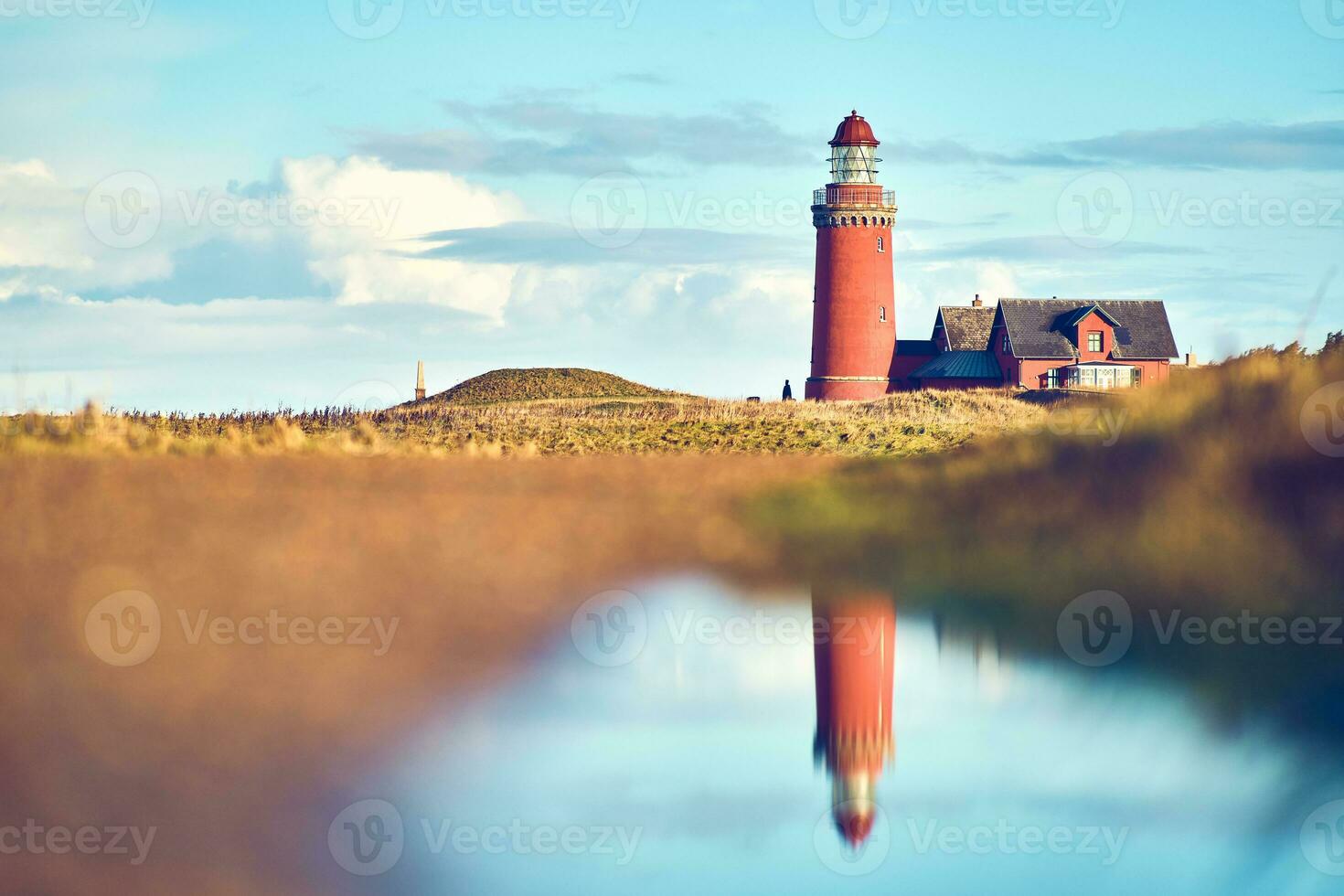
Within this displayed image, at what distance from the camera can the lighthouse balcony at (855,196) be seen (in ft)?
205

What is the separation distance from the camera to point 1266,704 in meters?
12.9

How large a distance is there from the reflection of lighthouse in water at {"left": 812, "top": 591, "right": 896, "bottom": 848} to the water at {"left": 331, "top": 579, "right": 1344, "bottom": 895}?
0.13 feet

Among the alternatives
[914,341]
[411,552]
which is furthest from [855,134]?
[411,552]

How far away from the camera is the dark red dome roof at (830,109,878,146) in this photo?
Answer: 63.2 m

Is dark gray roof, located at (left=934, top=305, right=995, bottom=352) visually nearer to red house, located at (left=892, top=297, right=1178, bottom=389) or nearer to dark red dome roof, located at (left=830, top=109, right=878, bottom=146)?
red house, located at (left=892, top=297, right=1178, bottom=389)

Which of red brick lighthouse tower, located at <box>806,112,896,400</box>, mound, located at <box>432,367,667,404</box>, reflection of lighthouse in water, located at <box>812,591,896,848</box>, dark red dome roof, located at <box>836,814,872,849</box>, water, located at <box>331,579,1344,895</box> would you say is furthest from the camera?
red brick lighthouse tower, located at <box>806,112,896,400</box>

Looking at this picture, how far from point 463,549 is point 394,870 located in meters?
10.5

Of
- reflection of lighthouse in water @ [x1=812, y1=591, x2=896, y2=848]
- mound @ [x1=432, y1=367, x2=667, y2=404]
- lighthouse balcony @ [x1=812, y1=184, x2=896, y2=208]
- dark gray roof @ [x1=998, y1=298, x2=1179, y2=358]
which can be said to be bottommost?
reflection of lighthouse in water @ [x1=812, y1=591, x2=896, y2=848]

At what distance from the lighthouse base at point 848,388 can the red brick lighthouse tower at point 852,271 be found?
0.14 feet

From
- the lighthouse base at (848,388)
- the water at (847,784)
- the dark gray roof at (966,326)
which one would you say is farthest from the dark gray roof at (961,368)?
the water at (847,784)

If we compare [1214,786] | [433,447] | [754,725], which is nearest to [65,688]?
[754,725]

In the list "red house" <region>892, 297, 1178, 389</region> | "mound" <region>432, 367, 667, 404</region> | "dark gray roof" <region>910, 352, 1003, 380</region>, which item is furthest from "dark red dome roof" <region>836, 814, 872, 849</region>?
"dark gray roof" <region>910, 352, 1003, 380</region>

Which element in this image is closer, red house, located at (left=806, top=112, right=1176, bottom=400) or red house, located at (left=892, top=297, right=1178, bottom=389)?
red house, located at (left=806, top=112, right=1176, bottom=400)

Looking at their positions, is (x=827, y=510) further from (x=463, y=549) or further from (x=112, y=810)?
(x=112, y=810)
